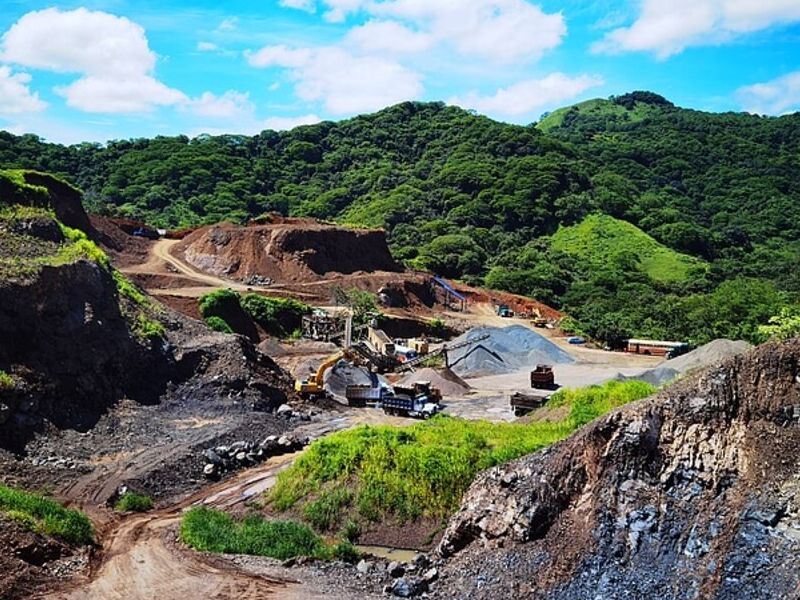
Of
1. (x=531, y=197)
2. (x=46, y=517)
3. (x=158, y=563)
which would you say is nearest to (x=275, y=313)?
(x=46, y=517)

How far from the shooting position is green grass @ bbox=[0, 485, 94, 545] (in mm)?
17016

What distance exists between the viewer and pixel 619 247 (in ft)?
291

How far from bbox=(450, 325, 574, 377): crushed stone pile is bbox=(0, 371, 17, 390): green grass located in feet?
85.9

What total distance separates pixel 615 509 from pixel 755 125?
150744 mm

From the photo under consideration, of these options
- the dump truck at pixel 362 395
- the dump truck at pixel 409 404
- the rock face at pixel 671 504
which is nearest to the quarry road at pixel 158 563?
the rock face at pixel 671 504

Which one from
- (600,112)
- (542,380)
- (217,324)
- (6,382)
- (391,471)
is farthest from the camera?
(600,112)

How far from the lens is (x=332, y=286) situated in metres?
61.9

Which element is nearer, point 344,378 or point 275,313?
point 344,378

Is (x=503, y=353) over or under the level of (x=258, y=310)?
under

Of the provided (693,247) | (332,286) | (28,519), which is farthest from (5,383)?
(693,247)

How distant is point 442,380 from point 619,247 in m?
54.6

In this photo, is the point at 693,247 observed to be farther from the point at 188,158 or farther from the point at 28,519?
the point at 28,519

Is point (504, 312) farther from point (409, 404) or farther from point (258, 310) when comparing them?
point (409, 404)

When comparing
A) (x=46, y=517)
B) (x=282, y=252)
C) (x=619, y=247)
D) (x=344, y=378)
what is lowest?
(x=46, y=517)
